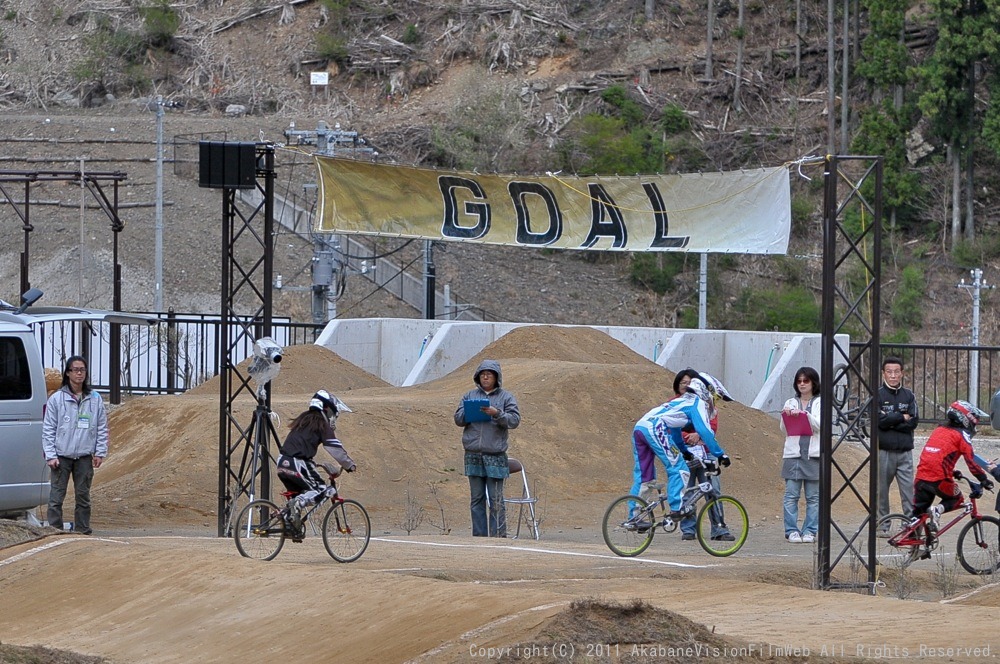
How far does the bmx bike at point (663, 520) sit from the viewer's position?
12953mm

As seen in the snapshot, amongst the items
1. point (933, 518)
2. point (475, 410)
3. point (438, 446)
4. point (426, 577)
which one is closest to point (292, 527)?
point (426, 577)

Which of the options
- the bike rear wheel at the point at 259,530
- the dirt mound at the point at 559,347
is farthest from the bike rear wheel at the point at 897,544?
the dirt mound at the point at 559,347

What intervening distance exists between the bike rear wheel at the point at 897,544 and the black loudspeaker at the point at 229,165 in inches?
281

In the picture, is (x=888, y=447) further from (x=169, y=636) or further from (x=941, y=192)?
(x=941, y=192)

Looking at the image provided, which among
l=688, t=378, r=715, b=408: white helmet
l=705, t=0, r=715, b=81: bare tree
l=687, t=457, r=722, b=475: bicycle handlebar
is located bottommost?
l=687, t=457, r=722, b=475: bicycle handlebar

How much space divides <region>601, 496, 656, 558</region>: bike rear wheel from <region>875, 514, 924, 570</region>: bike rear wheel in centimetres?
213

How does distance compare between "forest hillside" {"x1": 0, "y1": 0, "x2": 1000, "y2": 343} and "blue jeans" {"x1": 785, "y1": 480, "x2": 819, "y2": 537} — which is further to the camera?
"forest hillside" {"x1": 0, "y1": 0, "x2": 1000, "y2": 343}

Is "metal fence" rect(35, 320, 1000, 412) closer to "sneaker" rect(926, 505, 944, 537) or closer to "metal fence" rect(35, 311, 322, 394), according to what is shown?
"metal fence" rect(35, 311, 322, 394)

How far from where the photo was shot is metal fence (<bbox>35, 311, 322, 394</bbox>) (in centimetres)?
2955

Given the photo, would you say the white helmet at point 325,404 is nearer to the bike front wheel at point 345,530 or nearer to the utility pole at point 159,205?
the bike front wheel at point 345,530

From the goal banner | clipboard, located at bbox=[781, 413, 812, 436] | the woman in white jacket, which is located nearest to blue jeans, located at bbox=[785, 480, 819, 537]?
the woman in white jacket

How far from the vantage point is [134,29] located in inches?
2451

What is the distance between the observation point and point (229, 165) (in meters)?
14.0

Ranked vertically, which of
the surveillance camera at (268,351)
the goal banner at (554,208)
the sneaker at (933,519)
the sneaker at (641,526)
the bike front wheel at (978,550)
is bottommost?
the bike front wheel at (978,550)
